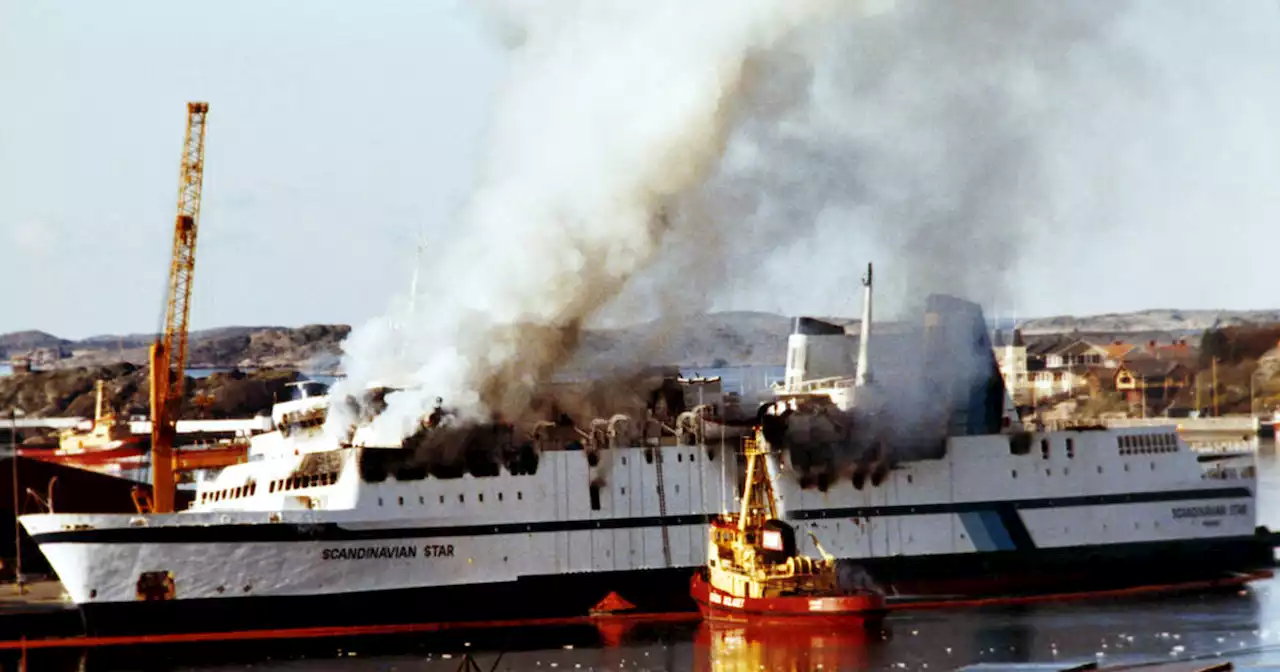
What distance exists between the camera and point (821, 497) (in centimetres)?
5609

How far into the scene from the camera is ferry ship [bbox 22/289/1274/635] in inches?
2008

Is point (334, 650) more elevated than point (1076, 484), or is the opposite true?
point (1076, 484)

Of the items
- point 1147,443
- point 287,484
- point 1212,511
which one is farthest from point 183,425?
point 1212,511

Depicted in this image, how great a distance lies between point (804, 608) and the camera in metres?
49.4

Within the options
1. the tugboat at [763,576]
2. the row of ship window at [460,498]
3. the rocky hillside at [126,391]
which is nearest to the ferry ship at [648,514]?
the row of ship window at [460,498]

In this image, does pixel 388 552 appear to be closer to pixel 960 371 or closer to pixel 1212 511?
pixel 960 371

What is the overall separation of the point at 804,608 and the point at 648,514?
6.91 meters

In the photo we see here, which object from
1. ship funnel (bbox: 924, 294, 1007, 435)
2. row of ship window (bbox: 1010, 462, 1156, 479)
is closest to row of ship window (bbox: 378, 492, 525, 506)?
ship funnel (bbox: 924, 294, 1007, 435)

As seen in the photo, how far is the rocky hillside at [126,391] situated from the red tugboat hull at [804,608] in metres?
101

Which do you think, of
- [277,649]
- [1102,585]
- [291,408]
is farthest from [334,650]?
[1102,585]

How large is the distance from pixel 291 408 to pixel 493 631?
32.8 ft

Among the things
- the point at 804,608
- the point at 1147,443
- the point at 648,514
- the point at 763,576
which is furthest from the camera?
the point at 1147,443

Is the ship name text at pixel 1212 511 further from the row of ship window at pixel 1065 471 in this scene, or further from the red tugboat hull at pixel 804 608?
the red tugboat hull at pixel 804 608

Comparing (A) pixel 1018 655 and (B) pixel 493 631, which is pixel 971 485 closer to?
(A) pixel 1018 655
